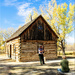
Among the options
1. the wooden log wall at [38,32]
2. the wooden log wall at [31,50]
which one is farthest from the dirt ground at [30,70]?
the wooden log wall at [38,32]

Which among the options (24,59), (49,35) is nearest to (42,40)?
(49,35)

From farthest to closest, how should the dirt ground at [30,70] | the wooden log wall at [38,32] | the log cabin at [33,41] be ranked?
the wooden log wall at [38,32] → the log cabin at [33,41] → the dirt ground at [30,70]

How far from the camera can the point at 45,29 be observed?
50.5 ft

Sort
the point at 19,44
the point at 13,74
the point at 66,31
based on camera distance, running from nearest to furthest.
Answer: the point at 13,74
the point at 19,44
the point at 66,31

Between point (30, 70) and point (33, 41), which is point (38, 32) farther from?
point (30, 70)

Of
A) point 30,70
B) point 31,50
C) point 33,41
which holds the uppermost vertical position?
point 33,41

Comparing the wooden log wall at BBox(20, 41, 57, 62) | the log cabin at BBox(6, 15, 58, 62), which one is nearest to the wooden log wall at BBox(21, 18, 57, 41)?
the log cabin at BBox(6, 15, 58, 62)

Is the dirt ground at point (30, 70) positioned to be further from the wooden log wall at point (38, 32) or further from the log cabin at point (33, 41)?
the wooden log wall at point (38, 32)

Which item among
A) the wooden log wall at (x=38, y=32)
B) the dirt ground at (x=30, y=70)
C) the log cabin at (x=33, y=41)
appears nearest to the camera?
the dirt ground at (x=30, y=70)

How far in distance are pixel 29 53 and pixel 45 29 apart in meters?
4.28

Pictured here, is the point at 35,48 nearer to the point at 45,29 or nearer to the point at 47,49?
the point at 47,49

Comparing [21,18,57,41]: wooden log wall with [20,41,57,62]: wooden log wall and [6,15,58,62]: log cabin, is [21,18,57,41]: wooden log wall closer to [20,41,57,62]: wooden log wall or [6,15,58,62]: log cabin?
[6,15,58,62]: log cabin

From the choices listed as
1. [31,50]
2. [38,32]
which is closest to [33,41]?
[31,50]

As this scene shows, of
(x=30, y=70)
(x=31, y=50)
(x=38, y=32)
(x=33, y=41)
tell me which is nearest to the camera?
(x=30, y=70)
